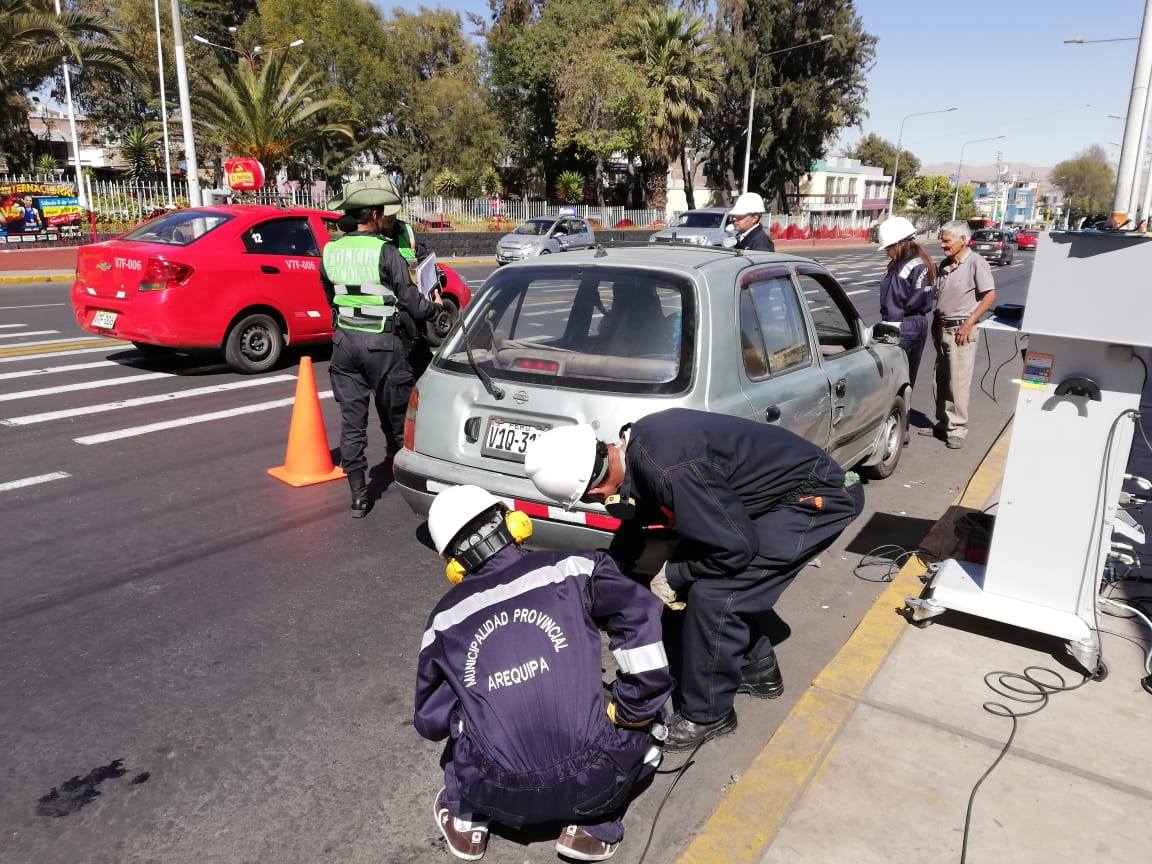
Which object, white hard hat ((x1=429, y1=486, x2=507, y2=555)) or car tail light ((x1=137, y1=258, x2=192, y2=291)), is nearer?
white hard hat ((x1=429, y1=486, x2=507, y2=555))

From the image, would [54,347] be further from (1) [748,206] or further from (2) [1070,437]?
(2) [1070,437]

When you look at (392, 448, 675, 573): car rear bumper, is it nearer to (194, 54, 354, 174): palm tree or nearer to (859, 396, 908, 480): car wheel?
(859, 396, 908, 480): car wheel

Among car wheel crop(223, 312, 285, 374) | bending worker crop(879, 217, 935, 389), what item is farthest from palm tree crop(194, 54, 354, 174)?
bending worker crop(879, 217, 935, 389)

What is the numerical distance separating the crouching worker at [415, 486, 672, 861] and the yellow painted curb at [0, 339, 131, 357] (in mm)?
9500

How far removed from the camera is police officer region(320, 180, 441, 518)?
5.05 m

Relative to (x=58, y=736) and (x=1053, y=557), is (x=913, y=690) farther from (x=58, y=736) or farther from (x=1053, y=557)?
(x=58, y=736)

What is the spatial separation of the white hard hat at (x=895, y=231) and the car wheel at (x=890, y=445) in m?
1.52

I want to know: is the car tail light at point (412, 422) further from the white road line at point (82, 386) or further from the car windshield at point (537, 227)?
the car windshield at point (537, 227)

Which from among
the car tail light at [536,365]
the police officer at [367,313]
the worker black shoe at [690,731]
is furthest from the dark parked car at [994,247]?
the worker black shoe at [690,731]

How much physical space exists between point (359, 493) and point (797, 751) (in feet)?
10.7

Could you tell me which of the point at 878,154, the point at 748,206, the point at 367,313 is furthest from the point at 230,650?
the point at 878,154

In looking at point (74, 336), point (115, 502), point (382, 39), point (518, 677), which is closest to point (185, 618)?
point (115, 502)

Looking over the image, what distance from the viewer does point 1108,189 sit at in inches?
5502

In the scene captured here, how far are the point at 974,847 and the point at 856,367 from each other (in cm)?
302
